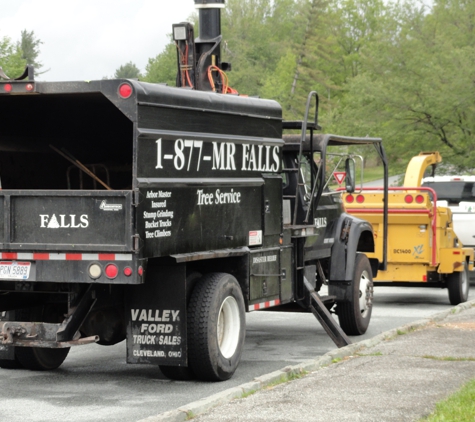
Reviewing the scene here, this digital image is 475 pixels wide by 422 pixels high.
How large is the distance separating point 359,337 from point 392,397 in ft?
16.5

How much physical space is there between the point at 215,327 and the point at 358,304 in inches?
159

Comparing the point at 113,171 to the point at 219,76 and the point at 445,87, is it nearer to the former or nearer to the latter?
the point at 219,76

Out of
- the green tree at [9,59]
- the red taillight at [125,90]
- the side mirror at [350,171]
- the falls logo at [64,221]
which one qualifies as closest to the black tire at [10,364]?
the falls logo at [64,221]

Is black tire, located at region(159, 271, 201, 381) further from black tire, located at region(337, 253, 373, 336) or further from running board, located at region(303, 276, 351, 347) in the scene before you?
black tire, located at region(337, 253, 373, 336)

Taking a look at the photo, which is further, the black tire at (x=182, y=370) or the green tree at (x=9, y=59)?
the green tree at (x=9, y=59)

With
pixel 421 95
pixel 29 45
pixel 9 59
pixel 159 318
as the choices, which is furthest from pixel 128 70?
pixel 159 318

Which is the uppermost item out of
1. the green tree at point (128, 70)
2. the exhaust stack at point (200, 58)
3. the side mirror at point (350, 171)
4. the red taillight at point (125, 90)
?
the green tree at point (128, 70)

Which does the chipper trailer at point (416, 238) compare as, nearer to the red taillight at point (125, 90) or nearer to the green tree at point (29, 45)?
the red taillight at point (125, 90)

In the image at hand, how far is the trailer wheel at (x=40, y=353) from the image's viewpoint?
9555 millimetres

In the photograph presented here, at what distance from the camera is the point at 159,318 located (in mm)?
8680

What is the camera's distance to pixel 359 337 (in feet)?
41.1

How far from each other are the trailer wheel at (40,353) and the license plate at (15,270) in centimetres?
117

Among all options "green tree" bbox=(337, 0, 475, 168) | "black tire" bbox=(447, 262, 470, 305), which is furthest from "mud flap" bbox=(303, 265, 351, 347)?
"green tree" bbox=(337, 0, 475, 168)

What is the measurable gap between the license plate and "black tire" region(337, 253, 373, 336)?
513cm
